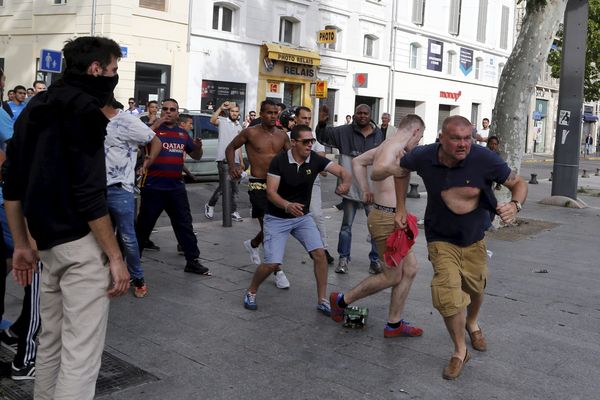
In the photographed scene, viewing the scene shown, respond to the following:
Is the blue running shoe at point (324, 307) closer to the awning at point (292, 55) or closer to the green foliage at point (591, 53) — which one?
the awning at point (292, 55)

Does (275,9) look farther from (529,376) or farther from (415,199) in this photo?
(529,376)

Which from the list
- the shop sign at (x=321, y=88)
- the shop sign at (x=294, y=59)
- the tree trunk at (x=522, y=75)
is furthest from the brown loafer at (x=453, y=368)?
the shop sign at (x=294, y=59)

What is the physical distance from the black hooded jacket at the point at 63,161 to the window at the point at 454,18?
35.8m

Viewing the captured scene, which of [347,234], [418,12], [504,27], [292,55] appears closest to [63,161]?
[347,234]

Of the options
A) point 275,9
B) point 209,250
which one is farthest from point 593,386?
point 275,9

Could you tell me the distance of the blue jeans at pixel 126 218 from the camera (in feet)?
18.3

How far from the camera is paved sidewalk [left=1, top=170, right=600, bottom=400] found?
415 cm

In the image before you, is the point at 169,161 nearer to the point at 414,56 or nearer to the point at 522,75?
the point at 522,75

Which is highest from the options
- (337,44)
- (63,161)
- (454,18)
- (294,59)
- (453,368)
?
(454,18)

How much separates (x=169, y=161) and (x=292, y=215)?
5.66ft

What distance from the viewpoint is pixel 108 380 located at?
4.07 meters

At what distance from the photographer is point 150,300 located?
19.4 feet

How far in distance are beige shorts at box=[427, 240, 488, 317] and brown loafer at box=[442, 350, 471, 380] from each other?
0.30 meters

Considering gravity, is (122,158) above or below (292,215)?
above
